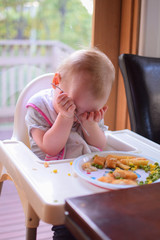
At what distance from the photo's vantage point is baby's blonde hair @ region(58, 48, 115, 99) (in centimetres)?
95

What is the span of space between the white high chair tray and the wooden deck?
0.64 metres

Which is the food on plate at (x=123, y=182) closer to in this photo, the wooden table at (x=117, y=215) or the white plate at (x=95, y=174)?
the white plate at (x=95, y=174)

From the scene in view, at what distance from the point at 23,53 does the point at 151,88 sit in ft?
10.4

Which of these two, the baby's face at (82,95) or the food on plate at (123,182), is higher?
the baby's face at (82,95)

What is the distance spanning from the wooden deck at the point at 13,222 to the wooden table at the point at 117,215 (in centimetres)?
101

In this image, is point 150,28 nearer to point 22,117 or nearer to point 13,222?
point 22,117

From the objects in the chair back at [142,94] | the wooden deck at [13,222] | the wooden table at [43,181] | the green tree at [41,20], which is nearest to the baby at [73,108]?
the wooden table at [43,181]

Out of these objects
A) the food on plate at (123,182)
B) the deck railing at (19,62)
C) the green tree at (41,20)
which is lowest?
the deck railing at (19,62)

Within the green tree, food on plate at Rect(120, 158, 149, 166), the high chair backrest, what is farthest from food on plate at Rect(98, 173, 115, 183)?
the green tree

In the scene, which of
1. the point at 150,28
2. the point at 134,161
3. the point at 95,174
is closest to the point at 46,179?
the point at 95,174

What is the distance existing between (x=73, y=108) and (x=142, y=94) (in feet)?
1.68

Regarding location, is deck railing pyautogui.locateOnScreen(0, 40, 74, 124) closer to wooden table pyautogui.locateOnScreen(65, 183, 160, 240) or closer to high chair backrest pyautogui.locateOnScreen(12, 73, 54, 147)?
high chair backrest pyautogui.locateOnScreen(12, 73, 54, 147)

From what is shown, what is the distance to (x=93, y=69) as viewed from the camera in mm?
954

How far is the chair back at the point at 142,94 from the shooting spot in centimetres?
134
